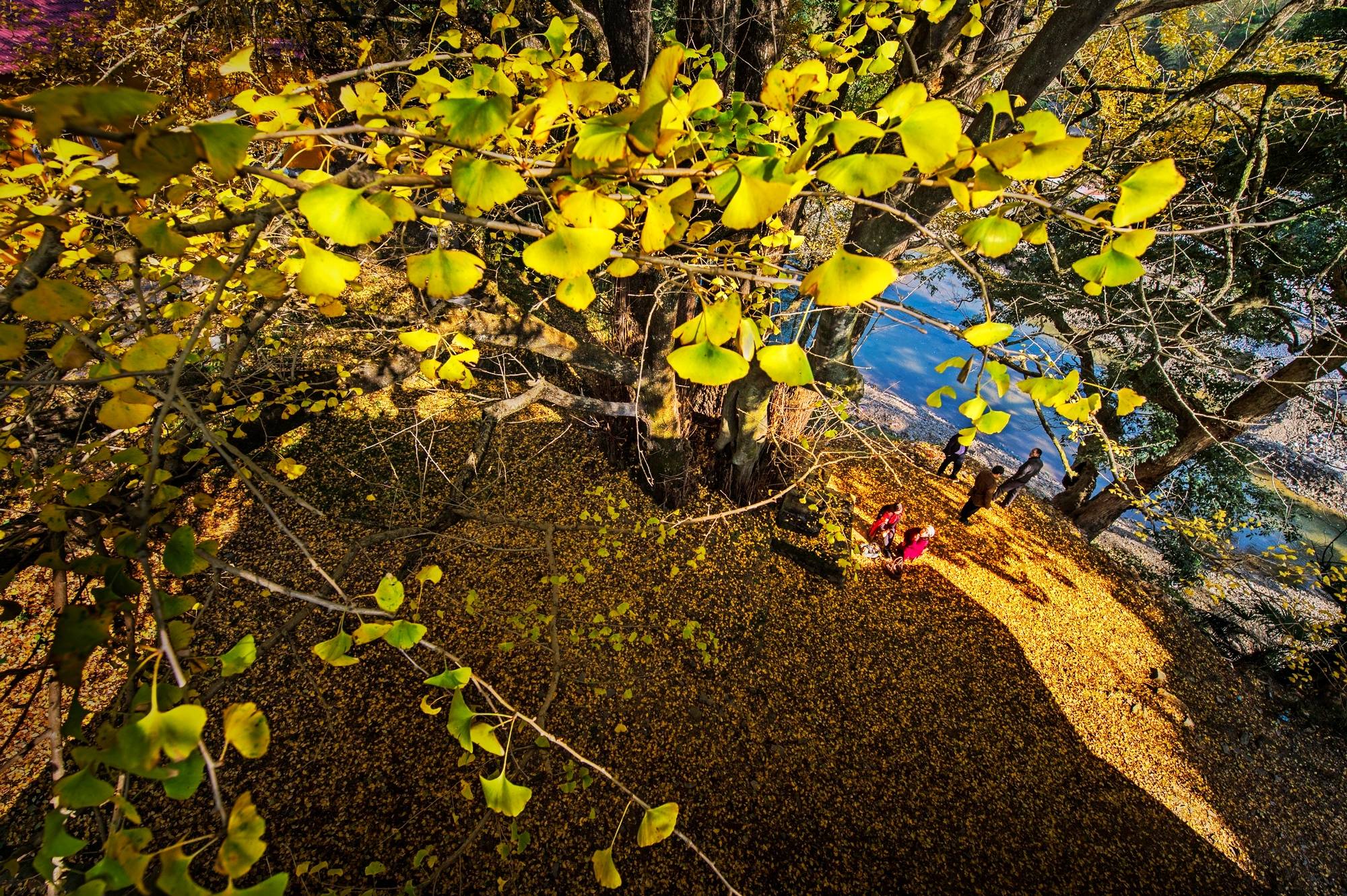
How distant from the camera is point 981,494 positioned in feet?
20.2

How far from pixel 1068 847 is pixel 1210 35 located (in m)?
9.01

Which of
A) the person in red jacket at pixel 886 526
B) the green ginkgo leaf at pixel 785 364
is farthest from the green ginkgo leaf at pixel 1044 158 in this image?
the person in red jacket at pixel 886 526

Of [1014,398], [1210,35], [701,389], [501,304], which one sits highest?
[1210,35]

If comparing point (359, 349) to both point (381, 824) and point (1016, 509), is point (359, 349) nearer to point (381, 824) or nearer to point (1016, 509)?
point (381, 824)

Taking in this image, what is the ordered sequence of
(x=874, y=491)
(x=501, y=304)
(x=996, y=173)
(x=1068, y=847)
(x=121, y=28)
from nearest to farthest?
(x=996, y=173) → (x=1068, y=847) → (x=501, y=304) → (x=874, y=491) → (x=121, y=28)

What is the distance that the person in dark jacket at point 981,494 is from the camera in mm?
6062

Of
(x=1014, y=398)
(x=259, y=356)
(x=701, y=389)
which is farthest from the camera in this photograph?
(x=1014, y=398)

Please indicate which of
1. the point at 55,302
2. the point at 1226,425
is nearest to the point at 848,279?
the point at 55,302

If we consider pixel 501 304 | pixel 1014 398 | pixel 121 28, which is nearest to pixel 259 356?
pixel 501 304

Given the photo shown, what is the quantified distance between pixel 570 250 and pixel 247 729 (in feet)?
2.87

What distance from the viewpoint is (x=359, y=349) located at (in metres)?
6.04

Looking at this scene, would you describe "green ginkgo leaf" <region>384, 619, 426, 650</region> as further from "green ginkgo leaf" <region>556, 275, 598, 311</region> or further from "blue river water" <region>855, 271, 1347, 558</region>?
"blue river water" <region>855, 271, 1347, 558</region>

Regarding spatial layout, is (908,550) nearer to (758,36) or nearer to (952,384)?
(758,36)

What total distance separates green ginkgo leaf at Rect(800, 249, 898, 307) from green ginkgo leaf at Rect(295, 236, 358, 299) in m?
0.67
